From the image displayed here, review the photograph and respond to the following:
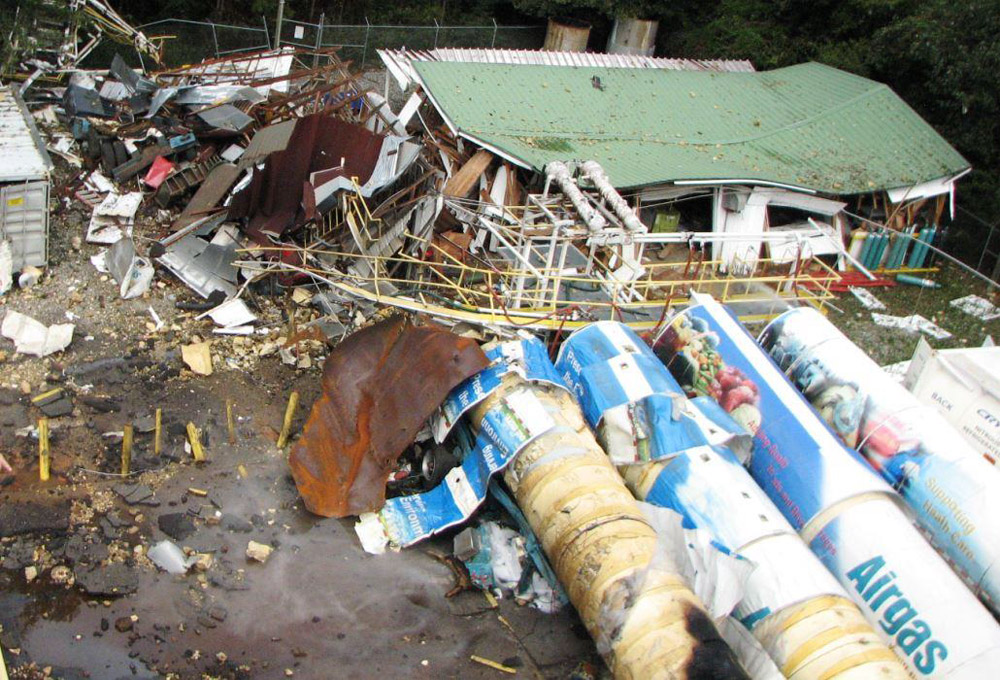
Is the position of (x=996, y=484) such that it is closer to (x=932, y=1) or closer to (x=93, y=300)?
(x=93, y=300)

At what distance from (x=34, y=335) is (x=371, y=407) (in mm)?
5257

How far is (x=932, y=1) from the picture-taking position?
20828 millimetres

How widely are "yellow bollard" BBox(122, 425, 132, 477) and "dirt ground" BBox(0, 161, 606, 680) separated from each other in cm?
13

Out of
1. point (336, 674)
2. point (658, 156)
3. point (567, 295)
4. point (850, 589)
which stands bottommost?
point (336, 674)

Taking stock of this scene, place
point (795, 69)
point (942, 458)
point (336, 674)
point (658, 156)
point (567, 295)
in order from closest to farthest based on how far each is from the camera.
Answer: point (336, 674) < point (942, 458) < point (567, 295) < point (658, 156) < point (795, 69)

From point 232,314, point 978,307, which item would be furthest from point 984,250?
point 232,314

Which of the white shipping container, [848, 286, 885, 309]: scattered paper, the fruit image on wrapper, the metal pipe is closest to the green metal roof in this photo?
the metal pipe

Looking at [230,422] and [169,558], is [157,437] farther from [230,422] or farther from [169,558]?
[169,558]

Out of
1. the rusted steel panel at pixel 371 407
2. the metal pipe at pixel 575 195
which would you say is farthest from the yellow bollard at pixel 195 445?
the metal pipe at pixel 575 195

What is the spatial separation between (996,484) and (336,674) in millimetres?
7561

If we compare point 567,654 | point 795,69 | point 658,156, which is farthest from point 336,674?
point 795,69

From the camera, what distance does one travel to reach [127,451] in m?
10.4

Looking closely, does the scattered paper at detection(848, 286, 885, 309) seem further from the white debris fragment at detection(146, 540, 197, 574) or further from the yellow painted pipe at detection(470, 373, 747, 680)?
the white debris fragment at detection(146, 540, 197, 574)

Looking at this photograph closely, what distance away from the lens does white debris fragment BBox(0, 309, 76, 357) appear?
1177cm
